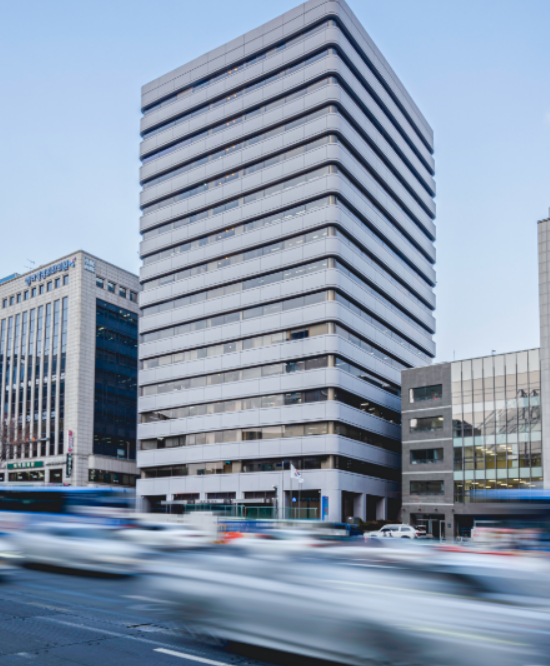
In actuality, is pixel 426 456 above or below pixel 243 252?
below

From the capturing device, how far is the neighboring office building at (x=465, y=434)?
5709 centimetres

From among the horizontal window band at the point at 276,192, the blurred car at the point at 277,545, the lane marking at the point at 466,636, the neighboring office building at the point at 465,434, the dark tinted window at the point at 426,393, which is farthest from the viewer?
the horizontal window band at the point at 276,192

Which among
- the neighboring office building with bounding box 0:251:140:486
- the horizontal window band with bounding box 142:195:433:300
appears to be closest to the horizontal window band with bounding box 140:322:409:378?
the horizontal window band with bounding box 142:195:433:300

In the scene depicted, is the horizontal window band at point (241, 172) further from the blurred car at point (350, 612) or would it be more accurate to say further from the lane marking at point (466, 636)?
the lane marking at point (466, 636)

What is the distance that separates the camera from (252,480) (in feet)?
207

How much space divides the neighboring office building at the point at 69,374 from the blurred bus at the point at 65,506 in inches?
2311

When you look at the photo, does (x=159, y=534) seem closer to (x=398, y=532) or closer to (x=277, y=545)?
(x=277, y=545)

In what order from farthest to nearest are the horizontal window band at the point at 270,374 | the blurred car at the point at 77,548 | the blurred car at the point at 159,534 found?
the horizontal window band at the point at 270,374
the blurred car at the point at 77,548
the blurred car at the point at 159,534

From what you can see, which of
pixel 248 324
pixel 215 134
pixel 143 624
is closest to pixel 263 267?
pixel 248 324

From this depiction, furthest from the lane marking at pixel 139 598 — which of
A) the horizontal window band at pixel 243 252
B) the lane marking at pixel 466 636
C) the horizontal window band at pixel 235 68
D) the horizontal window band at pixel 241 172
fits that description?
the horizontal window band at pixel 235 68

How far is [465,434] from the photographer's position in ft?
196

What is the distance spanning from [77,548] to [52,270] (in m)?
75.0

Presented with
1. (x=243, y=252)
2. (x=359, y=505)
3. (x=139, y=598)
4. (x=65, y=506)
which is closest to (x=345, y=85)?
(x=243, y=252)

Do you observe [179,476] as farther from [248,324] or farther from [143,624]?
[143,624]
